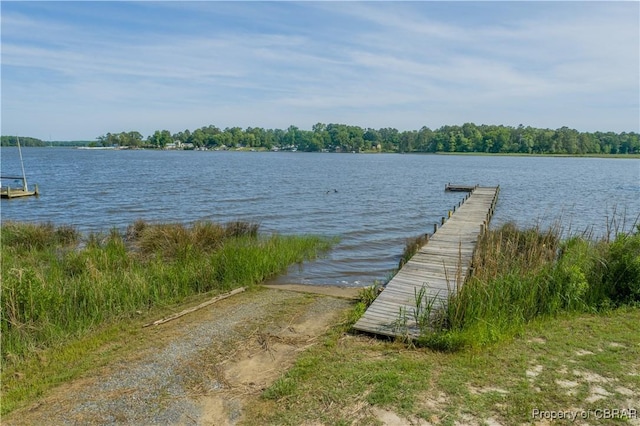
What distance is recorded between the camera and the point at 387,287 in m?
8.97

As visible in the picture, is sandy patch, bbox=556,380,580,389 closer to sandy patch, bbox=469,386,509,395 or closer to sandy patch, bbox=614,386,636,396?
sandy patch, bbox=614,386,636,396

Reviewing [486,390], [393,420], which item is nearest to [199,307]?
[393,420]

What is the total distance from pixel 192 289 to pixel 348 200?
20319 millimetres

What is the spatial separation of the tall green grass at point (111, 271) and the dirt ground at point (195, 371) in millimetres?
1341

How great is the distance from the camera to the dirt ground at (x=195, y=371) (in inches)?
191

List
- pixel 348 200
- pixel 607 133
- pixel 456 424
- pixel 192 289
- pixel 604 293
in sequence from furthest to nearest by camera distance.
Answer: pixel 607 133 → pixel 348 200 → pixel 192 289 → pixel 604 293 → pixel 456 424

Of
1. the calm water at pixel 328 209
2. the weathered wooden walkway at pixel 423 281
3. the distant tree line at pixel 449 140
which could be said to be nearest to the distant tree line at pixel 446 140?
the distant tree line at pixel 449 140

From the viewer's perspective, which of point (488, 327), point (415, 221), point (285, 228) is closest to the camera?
point (488, 327)

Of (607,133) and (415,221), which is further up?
(607,133)

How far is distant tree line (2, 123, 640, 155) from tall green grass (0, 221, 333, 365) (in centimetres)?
13503

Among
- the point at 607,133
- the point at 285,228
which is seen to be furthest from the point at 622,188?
the point at 607,133

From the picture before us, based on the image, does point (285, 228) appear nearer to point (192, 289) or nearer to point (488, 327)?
point (192, 289)

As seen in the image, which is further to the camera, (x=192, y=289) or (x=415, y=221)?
(x=415, y=221)

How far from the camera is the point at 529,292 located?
7.52 meters
